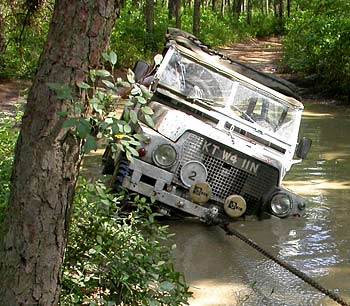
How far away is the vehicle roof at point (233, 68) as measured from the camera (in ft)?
26.9

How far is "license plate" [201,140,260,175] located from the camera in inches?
292

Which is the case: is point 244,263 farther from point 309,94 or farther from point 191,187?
point 309,94

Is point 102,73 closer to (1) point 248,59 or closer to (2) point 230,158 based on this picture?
(2) point 230,158

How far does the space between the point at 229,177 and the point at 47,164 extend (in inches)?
192

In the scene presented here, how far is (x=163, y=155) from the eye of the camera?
7242 millimetres

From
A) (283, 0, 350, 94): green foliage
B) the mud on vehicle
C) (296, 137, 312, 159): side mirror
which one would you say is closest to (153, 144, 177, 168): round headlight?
the mud on vehicle

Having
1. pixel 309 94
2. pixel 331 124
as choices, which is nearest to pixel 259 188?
pixel 331 124

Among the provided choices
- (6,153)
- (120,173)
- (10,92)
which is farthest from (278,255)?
(10,92)

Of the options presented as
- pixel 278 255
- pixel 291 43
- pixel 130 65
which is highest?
pixel 291 43

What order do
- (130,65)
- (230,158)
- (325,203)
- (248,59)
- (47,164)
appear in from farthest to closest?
(248,59) < (130,65) < (325,203) < (230,158) < (47,164)

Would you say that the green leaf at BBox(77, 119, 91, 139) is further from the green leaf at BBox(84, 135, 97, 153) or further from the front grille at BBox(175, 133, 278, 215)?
the front grille at BBox(175, 133, 278, 215)

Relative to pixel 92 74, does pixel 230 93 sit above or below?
below

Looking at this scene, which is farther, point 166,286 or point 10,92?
point 10,92

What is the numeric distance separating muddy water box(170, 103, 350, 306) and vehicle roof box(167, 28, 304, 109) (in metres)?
1.60
